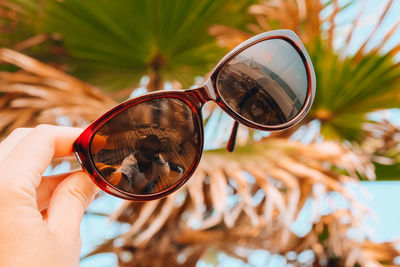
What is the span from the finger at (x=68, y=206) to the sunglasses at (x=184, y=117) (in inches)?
1.2

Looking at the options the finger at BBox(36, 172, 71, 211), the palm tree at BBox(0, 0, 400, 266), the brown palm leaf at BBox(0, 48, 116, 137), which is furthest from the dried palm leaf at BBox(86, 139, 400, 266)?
the finger at BBox(36, 172, 71, 211)

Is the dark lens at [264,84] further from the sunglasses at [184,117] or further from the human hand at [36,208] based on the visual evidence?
the human hand at [36,208]

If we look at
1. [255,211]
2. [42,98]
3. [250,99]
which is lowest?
[255,211]

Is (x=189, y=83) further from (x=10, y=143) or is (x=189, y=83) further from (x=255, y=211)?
(x=10, y=143)

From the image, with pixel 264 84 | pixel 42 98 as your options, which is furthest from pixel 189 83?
pixel 264 84

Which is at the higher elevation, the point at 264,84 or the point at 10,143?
the point at 264,84

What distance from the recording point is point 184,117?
460 millimetres

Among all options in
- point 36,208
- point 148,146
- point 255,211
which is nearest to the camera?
point 36,208

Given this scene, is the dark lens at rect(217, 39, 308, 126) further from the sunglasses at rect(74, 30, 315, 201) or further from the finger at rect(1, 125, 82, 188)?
the finger at rect(1, 125, 82, 188)

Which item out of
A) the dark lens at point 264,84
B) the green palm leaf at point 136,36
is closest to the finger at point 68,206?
the dark lens at point 264,84

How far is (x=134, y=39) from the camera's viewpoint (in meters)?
0.96

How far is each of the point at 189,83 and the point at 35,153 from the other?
2.80 ft

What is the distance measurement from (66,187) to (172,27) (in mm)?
723

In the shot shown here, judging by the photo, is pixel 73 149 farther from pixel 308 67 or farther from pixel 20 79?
pixel 20 79
